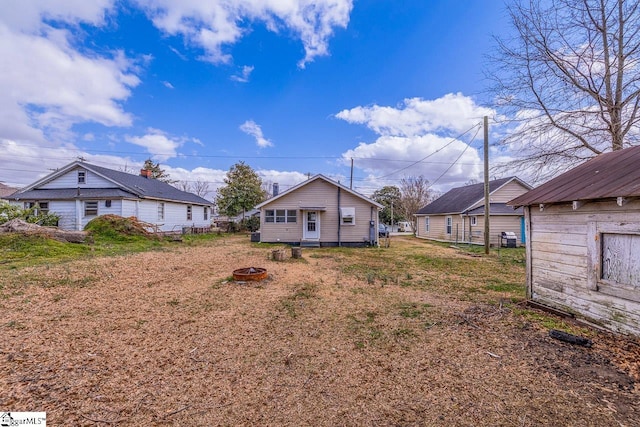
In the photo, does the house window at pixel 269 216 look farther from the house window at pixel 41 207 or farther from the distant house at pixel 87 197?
the house window at pixel 41 207

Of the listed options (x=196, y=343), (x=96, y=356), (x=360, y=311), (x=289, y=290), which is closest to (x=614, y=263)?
(x=360, y=311)

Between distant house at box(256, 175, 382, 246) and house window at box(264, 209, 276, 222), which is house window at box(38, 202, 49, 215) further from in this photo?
house window at box(264, 209, 276, 222)

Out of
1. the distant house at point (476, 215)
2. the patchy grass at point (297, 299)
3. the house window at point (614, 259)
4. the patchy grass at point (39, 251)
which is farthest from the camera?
the distant house at point (476, 215)

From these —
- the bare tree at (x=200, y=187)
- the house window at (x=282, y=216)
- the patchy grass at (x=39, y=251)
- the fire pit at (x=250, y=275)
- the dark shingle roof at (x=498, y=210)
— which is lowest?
the fire pit at (x=250, y=275)

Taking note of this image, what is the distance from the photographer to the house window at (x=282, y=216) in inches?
663

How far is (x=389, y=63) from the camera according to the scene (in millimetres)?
15156

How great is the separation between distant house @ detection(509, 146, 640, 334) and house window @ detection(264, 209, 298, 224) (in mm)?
12493

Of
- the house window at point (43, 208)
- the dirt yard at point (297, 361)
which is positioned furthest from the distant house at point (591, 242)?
the house window at point (43, 208)

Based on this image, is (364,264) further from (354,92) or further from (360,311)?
(354,92)

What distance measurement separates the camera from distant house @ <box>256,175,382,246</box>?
1658 centimetres

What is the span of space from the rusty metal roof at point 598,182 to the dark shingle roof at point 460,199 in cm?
1463

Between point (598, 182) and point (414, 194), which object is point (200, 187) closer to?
point (414, 194)

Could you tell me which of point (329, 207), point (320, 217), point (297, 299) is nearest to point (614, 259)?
point (297, 299)

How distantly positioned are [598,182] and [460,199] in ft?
61.8
